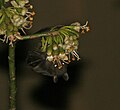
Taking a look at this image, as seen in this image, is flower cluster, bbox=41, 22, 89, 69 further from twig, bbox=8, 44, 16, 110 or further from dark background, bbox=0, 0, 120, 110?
dark background, bbox=0, 0, 120, 110

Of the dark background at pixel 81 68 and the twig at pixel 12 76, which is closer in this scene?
the twig at pixel 12 76

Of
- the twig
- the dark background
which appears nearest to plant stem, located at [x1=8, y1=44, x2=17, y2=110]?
the twig

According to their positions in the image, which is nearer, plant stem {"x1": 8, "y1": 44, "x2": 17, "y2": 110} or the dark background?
plant stem {"x1": 8, "y1": 44, "x2": 17, "y2": 110}

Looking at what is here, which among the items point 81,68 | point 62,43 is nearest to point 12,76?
point 62,43

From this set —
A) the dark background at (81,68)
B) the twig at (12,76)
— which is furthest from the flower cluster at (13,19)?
the dark background at (81,68)

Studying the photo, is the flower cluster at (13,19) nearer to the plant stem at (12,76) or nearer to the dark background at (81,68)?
the plant stem at (12,76)

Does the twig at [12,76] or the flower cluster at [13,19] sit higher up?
the flower cluster at [13,19]

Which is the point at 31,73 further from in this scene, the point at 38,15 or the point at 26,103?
the point at 38,15

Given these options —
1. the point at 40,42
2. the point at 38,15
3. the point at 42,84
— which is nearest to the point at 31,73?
the point at 42,84
